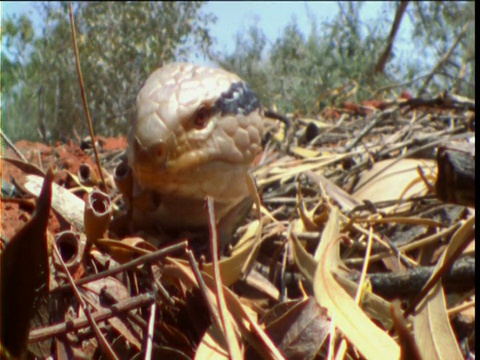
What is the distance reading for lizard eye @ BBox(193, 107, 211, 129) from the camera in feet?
3.18

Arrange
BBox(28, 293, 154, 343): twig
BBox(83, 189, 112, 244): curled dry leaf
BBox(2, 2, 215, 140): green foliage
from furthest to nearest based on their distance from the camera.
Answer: BBox(2, 2, 215, 140): green foliage
BBox(83, 189, 112, 244): curled dry leaf
BBox(28, 293, 154, 343): twig

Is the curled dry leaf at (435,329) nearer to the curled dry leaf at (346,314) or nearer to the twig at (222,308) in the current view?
the curled dry leaf at (346,314)

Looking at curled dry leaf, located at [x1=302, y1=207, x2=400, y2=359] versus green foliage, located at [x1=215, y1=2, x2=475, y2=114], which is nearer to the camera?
curled dry leaf, located at [x1=302, y1=207, x2=400, y2=359]

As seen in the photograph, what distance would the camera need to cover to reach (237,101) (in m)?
1.06

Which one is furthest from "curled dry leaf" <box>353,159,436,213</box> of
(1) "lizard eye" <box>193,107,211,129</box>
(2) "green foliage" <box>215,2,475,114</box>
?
(2) "green foliage" <box>215,2,475,114</box>

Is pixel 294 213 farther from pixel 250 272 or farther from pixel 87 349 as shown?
pixel 87 349

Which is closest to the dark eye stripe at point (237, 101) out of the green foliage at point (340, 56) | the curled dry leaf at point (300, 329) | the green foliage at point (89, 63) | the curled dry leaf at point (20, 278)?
the curled dry leaf at point (300, 329)

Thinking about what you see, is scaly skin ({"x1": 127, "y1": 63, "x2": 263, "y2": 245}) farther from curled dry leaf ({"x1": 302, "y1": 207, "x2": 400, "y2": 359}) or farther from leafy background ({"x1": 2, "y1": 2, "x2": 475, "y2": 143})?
leafy background ({"x1": 2, "y1": 2, "x2": 475, "y2": 143})

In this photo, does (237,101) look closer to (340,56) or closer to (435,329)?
(435,329)

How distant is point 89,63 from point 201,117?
25.7ft

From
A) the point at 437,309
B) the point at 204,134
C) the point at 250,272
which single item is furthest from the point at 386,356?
the point at 204,134

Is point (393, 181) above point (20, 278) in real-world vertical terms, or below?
below

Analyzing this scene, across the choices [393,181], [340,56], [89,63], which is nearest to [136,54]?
[89,63]

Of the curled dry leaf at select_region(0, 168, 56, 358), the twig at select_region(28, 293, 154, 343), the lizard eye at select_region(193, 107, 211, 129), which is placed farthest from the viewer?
the lizard eye at select_region(193, 107, 211, 129)
